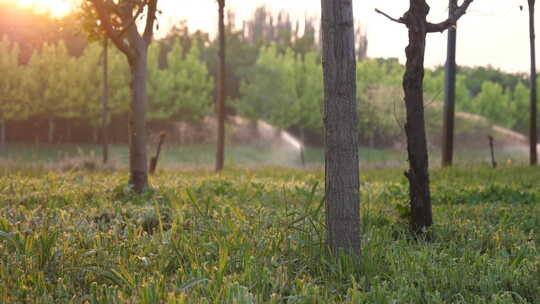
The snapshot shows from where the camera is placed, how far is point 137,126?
27.4 ft

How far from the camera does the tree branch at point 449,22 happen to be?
17.8 feet

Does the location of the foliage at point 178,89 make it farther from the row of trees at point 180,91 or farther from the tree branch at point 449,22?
the tree branch at point 449,22

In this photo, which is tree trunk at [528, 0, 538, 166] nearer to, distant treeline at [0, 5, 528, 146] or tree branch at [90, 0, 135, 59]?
distant treeline at [0, 5, 528, 146]

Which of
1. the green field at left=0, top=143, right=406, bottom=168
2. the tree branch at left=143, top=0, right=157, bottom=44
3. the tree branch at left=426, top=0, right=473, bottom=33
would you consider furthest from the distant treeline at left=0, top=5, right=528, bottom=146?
the tree branch at left=426, top=0, right=473, bottom=33

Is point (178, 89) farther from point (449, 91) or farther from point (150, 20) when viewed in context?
point (150, 20)

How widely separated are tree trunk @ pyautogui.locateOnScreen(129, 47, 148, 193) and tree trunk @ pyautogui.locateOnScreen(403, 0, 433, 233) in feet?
15.0

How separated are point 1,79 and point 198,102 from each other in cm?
1506

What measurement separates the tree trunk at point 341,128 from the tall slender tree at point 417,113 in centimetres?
160

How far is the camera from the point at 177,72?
46.8 m

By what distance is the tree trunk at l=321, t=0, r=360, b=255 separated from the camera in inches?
153

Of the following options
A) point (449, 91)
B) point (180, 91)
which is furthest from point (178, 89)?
point (449, 91)

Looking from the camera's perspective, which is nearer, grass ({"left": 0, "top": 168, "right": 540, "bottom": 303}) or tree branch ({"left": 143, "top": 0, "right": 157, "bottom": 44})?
grass ({"left": 0, "top": 168, "right": 540, "bottom": 303})

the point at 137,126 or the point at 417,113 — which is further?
the point at 137,126

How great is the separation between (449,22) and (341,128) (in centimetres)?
233
